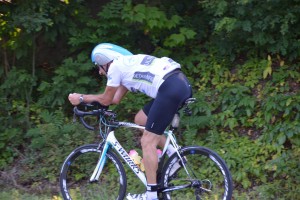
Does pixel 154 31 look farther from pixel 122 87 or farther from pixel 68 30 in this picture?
pixel 122 87

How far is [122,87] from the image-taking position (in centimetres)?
675

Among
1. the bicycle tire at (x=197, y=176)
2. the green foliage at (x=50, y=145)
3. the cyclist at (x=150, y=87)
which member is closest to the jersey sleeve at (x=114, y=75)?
the cyclist at (x=150, y=87)

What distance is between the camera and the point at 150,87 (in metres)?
6.43

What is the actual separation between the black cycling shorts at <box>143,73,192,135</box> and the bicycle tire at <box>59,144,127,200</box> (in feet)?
2.34

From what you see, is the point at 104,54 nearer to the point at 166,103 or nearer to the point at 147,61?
the point at 147,61

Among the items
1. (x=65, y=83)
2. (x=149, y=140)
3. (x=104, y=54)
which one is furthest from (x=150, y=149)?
(x=65, y=83)

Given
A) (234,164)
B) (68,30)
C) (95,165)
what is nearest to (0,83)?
(68,30)

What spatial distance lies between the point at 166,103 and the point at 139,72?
451mm

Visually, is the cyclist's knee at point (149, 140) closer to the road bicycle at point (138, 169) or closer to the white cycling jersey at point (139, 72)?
the road bicycle at point (138, 169)

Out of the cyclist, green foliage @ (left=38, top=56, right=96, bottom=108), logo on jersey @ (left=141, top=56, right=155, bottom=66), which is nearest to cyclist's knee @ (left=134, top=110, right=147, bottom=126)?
the cyclist

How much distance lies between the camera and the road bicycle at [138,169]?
645 cm

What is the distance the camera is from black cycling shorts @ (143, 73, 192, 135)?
6273mm

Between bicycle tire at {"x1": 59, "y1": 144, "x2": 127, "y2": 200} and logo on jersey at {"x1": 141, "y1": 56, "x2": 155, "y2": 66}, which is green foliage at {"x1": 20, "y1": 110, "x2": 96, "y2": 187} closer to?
bicycle tire at {"x1": 59, "y1": 144, "x2": 127, "y2": 200}

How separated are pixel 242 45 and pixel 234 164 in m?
2.27
